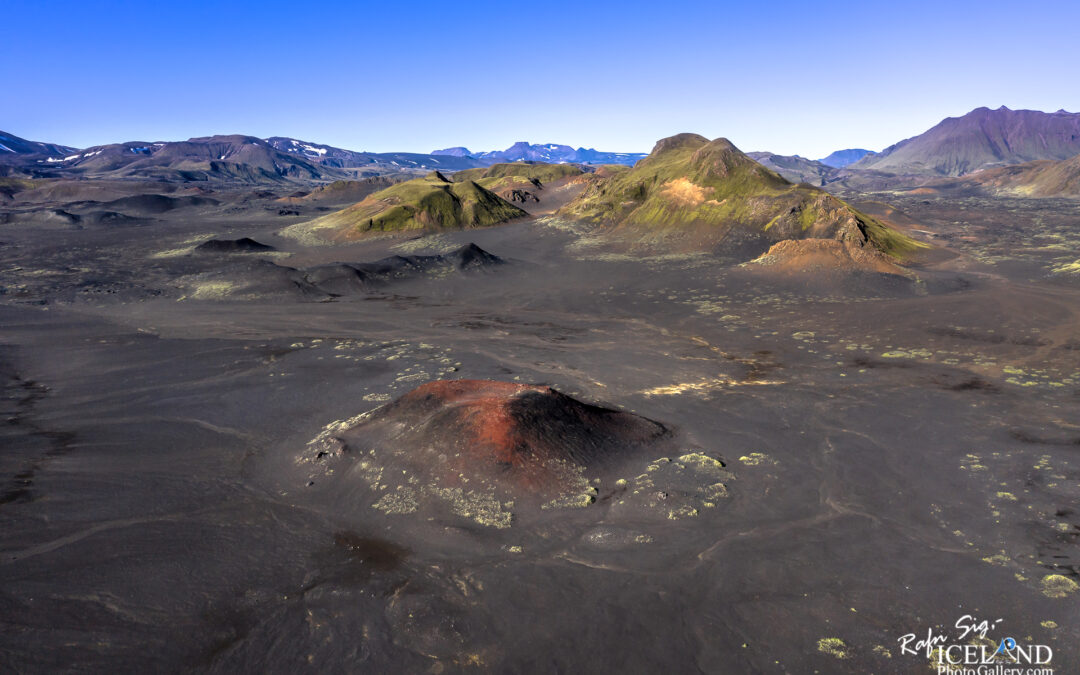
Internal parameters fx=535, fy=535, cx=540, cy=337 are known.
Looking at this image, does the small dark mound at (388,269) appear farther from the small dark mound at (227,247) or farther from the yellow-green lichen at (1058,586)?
the yellow-green lichen at (1058,586)

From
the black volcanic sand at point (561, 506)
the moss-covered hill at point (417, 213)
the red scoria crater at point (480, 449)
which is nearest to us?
the black volcanic sand at point (561, 506)

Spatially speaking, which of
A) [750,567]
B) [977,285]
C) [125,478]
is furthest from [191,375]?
[977,285]

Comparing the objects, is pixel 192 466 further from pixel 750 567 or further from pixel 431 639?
pixel 750 567

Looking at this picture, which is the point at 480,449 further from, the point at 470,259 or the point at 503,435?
the point at 470,259

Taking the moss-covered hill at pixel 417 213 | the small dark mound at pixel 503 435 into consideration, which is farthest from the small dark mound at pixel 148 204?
the small dark mound at pixel 503 435

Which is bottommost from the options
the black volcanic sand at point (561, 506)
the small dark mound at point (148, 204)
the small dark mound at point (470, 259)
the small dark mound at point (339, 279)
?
the black volcanic sand at point (561, 506)

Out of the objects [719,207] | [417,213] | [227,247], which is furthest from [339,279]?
[719,207]
